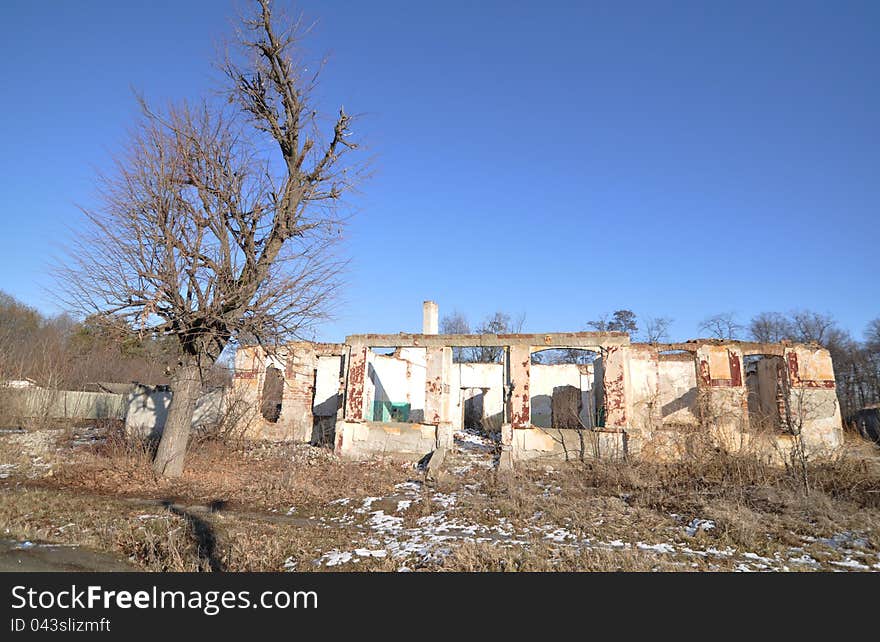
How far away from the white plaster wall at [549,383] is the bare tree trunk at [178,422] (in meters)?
18.0

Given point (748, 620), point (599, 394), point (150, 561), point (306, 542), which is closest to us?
point (748, 620)

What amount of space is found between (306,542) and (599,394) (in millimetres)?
16589

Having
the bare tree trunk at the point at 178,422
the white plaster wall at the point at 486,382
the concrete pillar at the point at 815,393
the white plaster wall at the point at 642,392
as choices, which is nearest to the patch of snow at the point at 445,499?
the bare tree trunk at the point at 178,422

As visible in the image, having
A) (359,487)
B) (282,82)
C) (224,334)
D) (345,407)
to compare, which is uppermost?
(282,82)

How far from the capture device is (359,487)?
1167 cm

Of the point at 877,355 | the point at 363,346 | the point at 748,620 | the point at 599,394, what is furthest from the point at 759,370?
the point at 877,355

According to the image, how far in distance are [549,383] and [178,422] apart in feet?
61.7

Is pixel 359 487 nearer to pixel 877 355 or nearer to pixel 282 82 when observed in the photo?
pixel 282 82

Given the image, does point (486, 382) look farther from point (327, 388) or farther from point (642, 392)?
point (642, 392)

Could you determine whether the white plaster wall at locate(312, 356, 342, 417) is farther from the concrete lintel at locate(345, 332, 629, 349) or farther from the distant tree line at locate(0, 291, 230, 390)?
the concrete lintel at locate(345, 332, 629, 349)

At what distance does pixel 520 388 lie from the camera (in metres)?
15.9

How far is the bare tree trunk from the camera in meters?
11.4

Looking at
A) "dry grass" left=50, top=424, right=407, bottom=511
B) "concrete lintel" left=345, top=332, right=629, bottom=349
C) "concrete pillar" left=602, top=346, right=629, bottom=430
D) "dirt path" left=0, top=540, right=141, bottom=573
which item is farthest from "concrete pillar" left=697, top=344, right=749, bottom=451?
"dirt path" left=0, top=540, right=141, bottom=573

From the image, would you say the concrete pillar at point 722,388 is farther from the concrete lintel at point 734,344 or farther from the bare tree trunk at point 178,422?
the bare tree trunk at point 178,422
